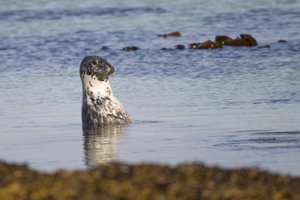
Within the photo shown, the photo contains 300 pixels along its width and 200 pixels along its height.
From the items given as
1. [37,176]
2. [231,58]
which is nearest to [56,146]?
[37,176]

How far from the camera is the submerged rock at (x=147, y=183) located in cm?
609

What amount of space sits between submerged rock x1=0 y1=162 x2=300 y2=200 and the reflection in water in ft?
12.4

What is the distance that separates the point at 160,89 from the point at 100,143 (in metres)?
4.45

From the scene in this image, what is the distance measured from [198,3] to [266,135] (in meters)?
22.1

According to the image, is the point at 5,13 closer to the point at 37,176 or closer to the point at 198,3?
the point at 198,3

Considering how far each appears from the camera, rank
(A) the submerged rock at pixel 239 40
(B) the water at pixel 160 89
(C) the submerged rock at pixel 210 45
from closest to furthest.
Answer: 1. (B) the water at pixel 160 89
2. (C) the submerged rock at pixel 210 45
3. (A) the submerged rock at pixel 239 40

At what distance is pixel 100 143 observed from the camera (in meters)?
12.5

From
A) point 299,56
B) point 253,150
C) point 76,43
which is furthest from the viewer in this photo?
point 76,43

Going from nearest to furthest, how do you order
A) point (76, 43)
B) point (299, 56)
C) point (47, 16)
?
1. point (299, 56)
2. point (76, 43)
3. point (47, 16)

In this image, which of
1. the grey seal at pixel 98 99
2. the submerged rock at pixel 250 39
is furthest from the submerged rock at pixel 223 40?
the grey seal at pixel 98 99

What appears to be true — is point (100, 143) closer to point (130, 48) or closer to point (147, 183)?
point (147, 183)

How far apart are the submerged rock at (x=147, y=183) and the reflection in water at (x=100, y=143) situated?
3774 mm

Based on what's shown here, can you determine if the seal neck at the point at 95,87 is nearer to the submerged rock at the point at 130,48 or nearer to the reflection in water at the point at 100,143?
the reflection in water at the point at 100,143

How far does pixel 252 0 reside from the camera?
1331 inches
